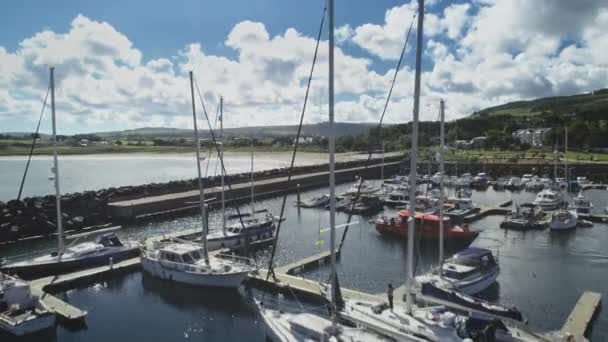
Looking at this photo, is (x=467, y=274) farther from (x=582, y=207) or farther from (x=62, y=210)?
(x=62, y=210)

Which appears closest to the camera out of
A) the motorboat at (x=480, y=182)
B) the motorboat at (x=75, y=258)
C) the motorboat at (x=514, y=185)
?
the motorboat at (x=75, y=258)

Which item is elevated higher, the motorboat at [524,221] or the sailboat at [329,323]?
the sailboat at [329,323]

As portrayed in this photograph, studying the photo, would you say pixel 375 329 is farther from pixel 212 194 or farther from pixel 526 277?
pixel 212 194

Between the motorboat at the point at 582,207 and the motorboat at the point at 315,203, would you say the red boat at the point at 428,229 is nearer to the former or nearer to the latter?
the motorboat at the point at 315,203

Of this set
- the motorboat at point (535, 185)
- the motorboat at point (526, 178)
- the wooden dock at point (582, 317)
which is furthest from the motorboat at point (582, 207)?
the wooden dock at point (582, 317)

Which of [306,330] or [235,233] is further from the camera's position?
[235,233]

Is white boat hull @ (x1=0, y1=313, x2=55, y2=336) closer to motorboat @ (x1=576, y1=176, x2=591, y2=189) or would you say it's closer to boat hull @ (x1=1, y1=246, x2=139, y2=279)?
boat hull @ (x1=1, y1=246, x2=139, y2=279)

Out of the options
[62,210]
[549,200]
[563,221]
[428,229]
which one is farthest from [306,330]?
[549,200]

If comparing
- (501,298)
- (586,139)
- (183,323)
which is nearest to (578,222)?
(501,298)
